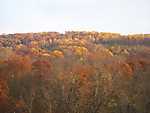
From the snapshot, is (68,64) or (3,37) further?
(3,37)

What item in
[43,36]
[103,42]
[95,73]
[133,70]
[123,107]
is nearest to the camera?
[123,107]

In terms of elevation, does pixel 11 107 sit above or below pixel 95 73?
below

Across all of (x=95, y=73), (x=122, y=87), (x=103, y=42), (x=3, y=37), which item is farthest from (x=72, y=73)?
(x=3, y=37)

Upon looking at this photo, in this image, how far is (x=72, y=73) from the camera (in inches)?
1531

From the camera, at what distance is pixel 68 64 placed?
46.4 metres

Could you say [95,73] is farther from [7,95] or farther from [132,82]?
[7,95]

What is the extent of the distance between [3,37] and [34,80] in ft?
343

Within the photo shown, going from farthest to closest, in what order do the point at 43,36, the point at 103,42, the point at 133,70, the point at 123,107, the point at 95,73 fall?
1. the point at 43,36
2. the point at 103,42
3. the point at 133,70
4. the point at 95,73
5. the point at 123,107

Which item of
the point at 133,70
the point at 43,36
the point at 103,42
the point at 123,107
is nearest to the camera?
the point at 123,107

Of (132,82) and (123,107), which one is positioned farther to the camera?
(132,82)

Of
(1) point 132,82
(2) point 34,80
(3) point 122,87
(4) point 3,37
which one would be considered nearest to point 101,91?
(3) point 122,87

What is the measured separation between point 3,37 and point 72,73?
106414mm

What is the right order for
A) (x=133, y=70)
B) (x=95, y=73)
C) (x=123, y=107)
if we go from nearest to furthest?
(x=123, y=107) < (x=95, y=73) < (x=133, y=70)

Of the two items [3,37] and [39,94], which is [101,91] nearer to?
[39,94]
